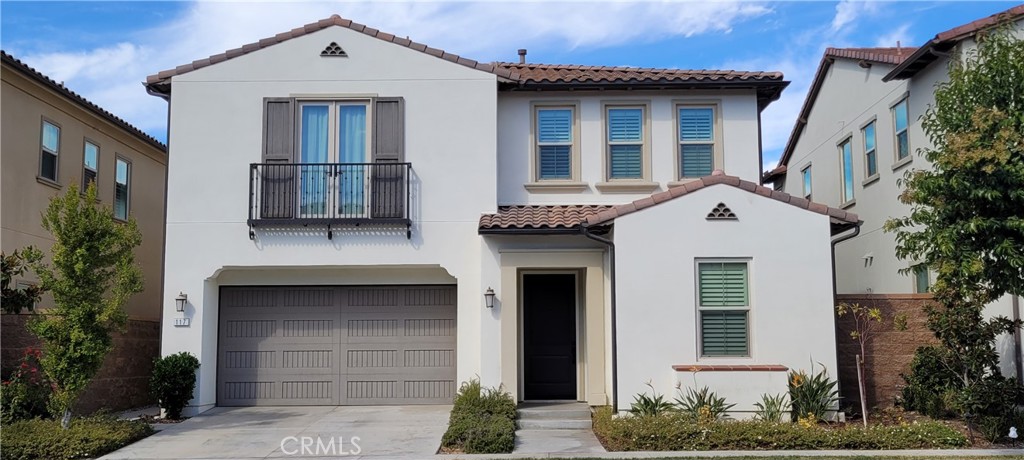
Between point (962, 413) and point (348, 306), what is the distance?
9.70 m

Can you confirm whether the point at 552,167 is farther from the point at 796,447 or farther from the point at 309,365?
the point at 796,447

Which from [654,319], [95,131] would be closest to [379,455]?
[654,319]

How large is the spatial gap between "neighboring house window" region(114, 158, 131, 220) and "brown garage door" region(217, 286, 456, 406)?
596 centimetres

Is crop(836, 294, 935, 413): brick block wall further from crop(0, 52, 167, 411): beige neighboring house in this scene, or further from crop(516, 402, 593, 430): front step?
crop(0, 52, 167, 411): beige neighboring house

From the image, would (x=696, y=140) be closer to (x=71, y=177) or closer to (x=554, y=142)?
(x=554, y=142)

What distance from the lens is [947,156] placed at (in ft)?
34.7

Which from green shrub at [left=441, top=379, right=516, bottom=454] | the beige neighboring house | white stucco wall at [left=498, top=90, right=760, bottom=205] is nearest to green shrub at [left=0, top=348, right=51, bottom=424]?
the beige neighboring house

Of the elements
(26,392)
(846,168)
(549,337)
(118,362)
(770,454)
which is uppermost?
(846,168)

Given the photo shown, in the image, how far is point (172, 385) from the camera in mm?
13781

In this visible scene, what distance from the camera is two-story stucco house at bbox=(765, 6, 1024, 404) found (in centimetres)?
1300

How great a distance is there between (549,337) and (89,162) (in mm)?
10760

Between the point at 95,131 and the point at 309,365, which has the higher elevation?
the point at 95,131

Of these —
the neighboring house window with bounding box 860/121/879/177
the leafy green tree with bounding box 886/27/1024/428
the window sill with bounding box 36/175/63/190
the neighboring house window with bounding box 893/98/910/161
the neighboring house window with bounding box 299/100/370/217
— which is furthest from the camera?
the neighboring house window with bounding box 860/121/879/177

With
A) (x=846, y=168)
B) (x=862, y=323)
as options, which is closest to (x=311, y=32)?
(x=862, y=323)
